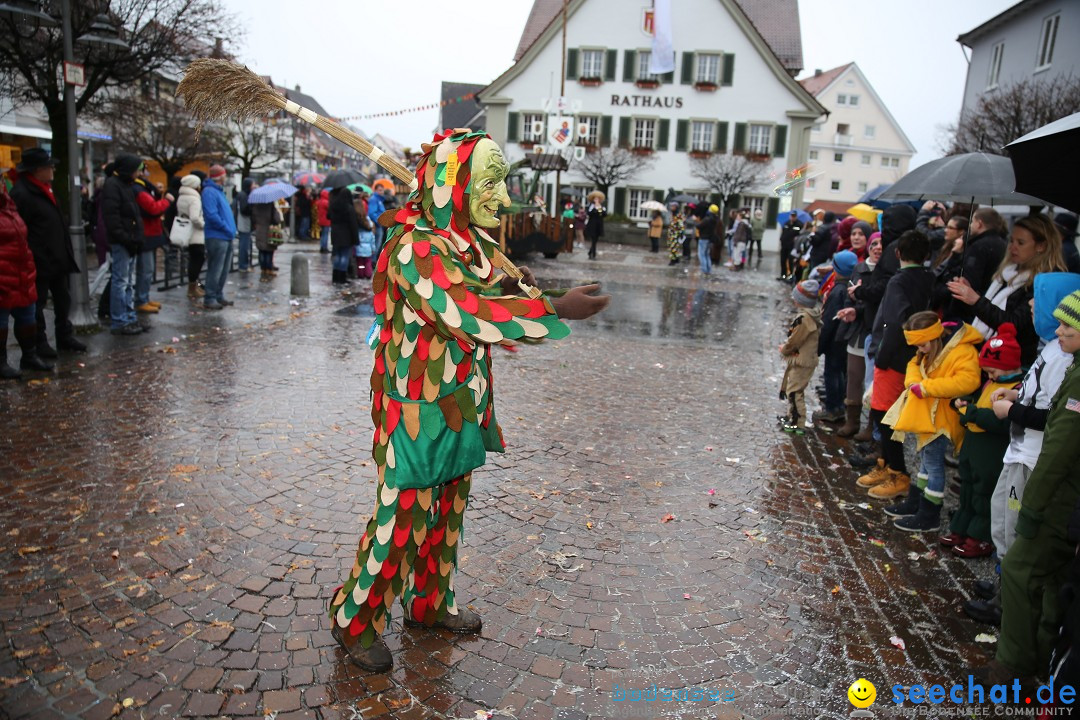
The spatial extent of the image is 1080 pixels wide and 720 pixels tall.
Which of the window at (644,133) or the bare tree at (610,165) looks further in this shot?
the window at (644,133)

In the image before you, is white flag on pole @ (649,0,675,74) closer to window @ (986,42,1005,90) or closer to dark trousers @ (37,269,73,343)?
window @ (986,42,1005,90)

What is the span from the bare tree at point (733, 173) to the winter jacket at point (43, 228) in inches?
1317

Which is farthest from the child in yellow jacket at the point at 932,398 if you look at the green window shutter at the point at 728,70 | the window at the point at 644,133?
the green window shutter at the point at 728,70

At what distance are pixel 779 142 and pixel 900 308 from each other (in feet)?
113

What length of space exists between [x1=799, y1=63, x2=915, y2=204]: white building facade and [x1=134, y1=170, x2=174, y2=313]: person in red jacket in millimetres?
62765

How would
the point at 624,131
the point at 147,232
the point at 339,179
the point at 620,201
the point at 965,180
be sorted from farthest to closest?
the point at 620,201 → the point at 624,131 → the point at 339,179 → the point at 147,232 → the point at 965,180

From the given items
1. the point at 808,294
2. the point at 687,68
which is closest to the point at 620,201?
the point at 687,68

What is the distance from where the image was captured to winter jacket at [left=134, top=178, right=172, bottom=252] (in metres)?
9.08

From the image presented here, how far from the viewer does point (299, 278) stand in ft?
41.5

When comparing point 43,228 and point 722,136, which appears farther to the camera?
point 722,136

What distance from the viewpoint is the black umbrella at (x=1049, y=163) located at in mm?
3705

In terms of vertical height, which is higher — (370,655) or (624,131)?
(624,131)

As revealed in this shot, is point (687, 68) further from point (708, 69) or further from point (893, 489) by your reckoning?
point (893, 489)

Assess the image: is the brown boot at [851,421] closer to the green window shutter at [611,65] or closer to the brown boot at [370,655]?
the brown boot at [370,655]
